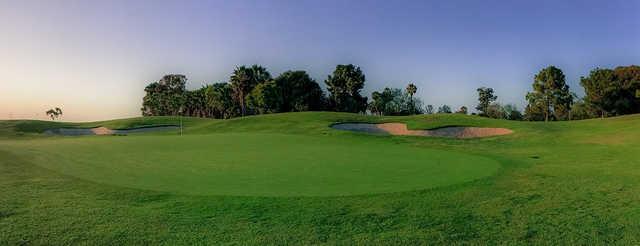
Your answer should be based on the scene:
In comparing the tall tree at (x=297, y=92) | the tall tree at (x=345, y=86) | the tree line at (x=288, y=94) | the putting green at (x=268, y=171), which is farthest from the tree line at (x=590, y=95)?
the putting green at (x=268, y=171)

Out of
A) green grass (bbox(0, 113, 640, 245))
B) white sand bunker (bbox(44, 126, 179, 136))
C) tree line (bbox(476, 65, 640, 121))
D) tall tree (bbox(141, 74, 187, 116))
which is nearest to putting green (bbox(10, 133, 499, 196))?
green grass (bbox(0, 113, 640, 245))

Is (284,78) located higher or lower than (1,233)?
higher

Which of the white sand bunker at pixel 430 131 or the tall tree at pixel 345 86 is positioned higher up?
the tall tree at pixel 345 86

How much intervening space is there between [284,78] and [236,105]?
563 inches

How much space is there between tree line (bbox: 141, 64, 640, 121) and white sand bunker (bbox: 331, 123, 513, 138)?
33.4m

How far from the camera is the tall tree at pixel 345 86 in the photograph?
7375cm

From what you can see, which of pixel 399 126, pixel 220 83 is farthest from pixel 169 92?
pixel 399 126

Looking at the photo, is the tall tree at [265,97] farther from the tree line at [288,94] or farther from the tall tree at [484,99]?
the tall tree at [484,99]

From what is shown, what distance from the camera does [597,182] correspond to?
862 centimetres

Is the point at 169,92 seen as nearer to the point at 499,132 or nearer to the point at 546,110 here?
the point at 546,110

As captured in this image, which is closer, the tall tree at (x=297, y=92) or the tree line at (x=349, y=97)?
the tree line at (x=349, y=97)

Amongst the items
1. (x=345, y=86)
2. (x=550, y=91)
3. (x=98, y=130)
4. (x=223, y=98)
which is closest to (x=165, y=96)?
(x=223, y=98)

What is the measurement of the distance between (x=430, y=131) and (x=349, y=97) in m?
45.9

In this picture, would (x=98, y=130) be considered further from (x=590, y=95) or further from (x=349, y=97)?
(x=590, y=95)
